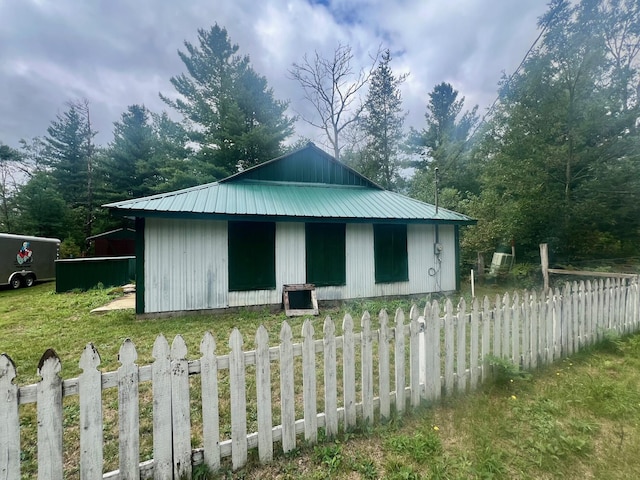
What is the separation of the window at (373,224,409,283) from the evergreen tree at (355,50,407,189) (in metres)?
16.6

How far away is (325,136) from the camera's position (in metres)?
21.5

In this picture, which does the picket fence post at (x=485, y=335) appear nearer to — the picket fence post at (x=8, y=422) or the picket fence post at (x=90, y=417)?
the picket fence post at (x=90, y=417)

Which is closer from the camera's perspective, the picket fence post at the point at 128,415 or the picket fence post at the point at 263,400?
the picket fence post at the point at 128,415

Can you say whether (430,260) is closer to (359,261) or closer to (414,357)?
(359,261)

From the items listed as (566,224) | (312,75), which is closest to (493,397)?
(566,224)

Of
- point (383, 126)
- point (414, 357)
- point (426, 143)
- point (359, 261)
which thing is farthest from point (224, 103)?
point (414, 357)

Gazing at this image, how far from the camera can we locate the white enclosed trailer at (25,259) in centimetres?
1255

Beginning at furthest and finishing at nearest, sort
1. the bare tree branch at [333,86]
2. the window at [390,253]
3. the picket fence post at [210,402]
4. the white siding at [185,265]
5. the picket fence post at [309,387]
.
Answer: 1. the bare tree branch at [333,86]
2. the window at [390,253]
3. the white siding at [185,265]
4. the picket fence post at [309,387]
5. the picket fence post at [210,402]

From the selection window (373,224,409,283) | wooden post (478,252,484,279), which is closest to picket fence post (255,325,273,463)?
window (373,224,409,283)

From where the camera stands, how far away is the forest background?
1020 cm

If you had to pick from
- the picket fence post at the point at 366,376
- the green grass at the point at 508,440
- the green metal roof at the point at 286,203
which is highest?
the green metal roof at the point at 286,203

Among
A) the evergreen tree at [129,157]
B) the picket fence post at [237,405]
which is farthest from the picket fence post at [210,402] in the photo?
the evergreen tree at [129,157]

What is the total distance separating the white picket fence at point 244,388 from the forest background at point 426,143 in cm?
706

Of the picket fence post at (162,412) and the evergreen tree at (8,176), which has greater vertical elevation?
the evergreen tree at (8,176)
